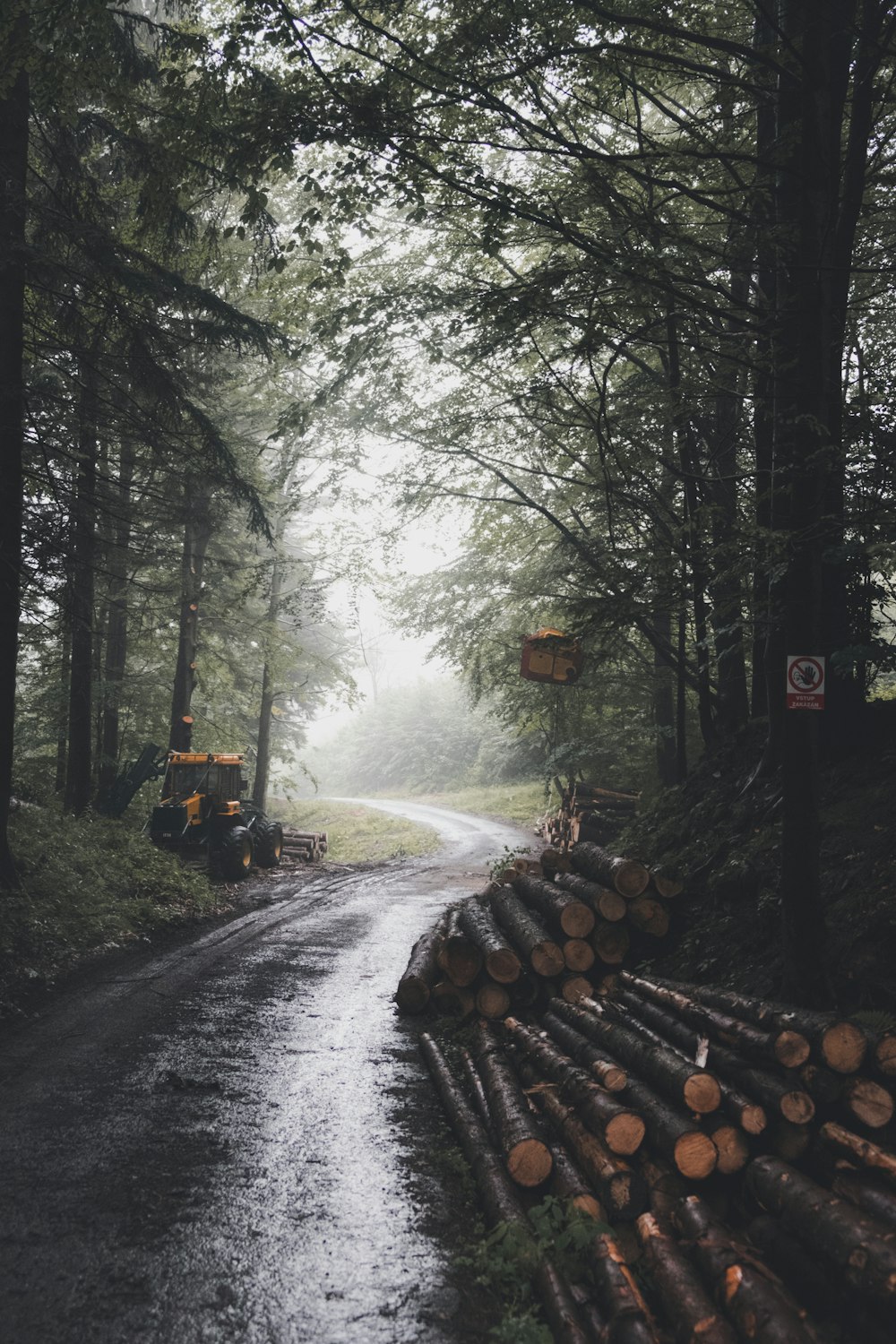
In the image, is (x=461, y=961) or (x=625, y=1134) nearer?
(x=625, y=1134)

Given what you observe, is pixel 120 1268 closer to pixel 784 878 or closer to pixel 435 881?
pixel 784 878

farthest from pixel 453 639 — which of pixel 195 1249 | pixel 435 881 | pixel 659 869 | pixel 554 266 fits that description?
pixel 195 1249

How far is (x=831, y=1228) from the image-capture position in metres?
3.19

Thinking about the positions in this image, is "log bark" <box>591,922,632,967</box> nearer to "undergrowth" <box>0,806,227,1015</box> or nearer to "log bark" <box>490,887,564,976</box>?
"log bark" <box>490,887,564,976</box>

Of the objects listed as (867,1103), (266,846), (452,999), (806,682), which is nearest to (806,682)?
(806,682)

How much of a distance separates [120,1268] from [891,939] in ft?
15.3

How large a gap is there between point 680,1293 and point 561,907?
4.14m

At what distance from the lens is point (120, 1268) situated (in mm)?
3656

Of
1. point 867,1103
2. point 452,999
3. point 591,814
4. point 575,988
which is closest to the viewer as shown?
point 867,1103

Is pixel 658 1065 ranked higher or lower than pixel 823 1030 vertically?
lower

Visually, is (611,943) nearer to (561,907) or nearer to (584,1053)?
(561,907)

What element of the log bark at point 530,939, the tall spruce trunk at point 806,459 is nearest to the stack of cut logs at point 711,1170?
the tall spruce trunk at point 806,459

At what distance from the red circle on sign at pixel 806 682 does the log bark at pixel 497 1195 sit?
3.41m

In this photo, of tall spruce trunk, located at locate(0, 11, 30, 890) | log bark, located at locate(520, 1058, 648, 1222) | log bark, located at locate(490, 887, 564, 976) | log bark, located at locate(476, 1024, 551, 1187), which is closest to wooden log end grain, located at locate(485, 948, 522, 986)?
log bark, located at locate(490, 887, 564, 976)
